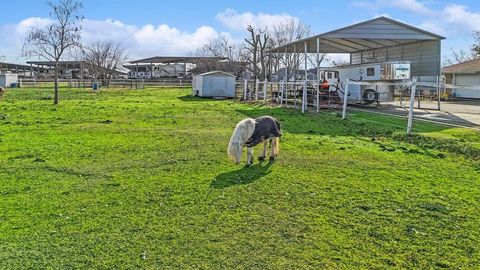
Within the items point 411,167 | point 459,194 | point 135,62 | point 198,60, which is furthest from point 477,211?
point 135,62

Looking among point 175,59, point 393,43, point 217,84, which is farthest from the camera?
point 175,59

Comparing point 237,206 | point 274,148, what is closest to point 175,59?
point 274,148

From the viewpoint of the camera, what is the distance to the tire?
2228cm

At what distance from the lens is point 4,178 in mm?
6656

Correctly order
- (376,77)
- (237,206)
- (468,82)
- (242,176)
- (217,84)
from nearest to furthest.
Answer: (237,206) < (242,176) < (376,77) < (217,84) < (468,82)

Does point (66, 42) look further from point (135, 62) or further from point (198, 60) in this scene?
point (135, 62)

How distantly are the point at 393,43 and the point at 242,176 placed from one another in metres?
20.0

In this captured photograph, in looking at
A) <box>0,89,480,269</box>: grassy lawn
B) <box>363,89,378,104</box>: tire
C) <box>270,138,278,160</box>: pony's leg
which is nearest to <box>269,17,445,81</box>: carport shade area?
<box>363,89,378,104</box>: tire

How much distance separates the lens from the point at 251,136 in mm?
7609

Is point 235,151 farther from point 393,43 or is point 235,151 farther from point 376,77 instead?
point 393,43

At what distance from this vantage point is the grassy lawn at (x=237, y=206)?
3971 mm

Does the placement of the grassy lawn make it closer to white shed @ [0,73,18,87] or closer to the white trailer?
the white trailer

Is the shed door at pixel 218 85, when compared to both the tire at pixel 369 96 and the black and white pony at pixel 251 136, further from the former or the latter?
the black and white pony at pixel 251 136

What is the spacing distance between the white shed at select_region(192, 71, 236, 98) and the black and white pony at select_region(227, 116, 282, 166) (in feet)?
83.7
